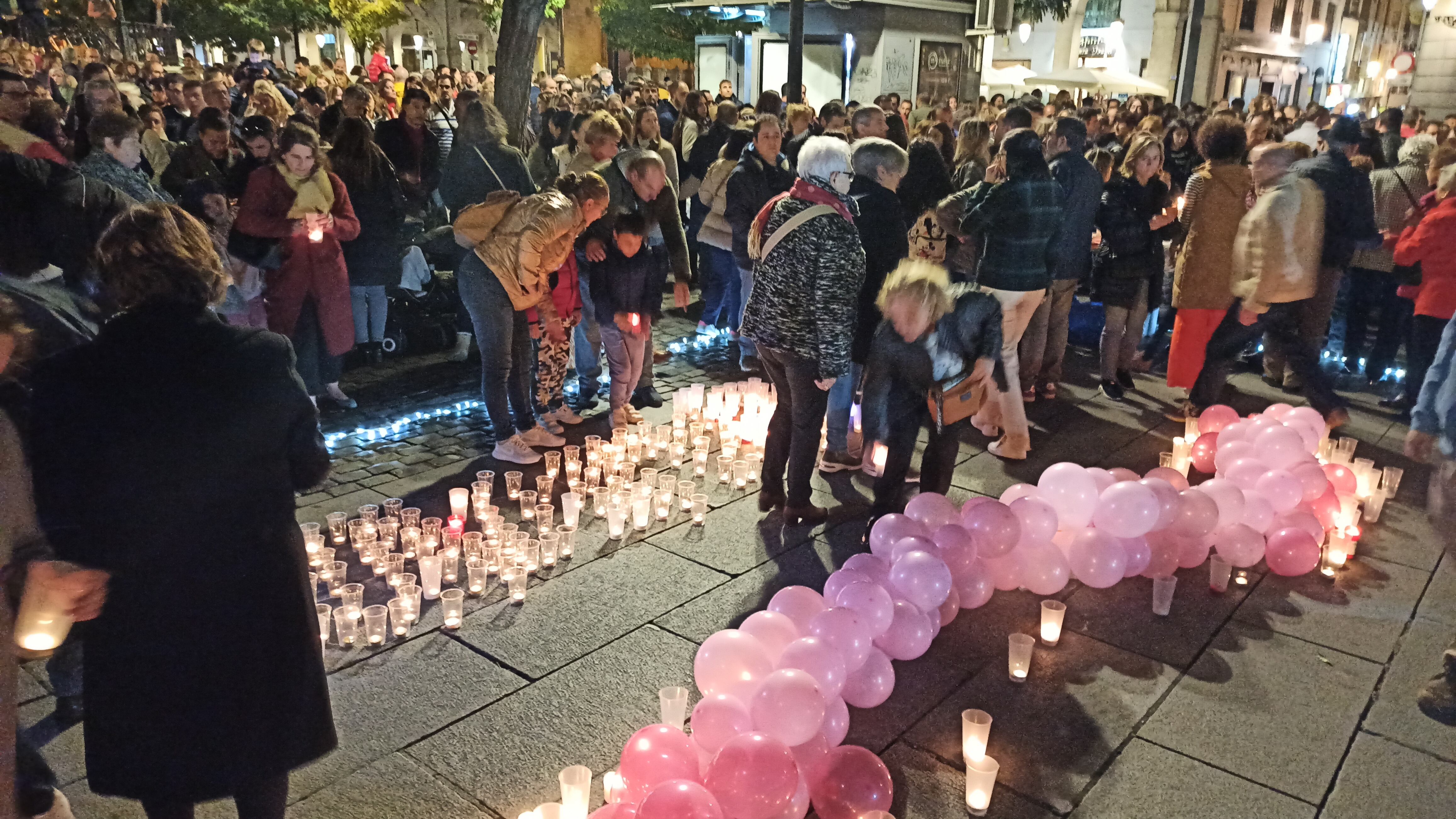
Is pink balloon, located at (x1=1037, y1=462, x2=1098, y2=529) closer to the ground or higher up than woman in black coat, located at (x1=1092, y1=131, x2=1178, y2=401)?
closer to the ground

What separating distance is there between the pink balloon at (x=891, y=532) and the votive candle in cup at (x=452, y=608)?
181 centimetres

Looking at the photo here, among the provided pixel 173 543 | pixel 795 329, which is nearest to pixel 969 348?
pixel 795 329

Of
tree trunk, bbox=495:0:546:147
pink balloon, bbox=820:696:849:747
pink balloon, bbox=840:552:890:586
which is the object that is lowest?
pink balloon, bbox=820:696:849:747

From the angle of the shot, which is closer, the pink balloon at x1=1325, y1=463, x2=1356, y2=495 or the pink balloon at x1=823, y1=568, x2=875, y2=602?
the pink balloon at x1=823, y1=568, x2=875, y2=602

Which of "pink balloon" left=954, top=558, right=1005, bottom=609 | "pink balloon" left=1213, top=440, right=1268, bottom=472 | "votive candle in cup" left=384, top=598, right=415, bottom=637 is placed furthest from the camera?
"pink balloon" left=1213, top=440, right=1268, bottom=472

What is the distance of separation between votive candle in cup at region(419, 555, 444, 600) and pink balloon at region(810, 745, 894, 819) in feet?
6.97

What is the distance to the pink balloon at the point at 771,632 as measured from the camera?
11.2 feet

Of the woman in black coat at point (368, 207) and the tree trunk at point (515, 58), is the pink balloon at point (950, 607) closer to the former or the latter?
the woman in black coat at point (368, 207)

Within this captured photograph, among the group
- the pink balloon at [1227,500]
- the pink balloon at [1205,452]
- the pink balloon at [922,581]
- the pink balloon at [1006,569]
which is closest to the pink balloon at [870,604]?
the pink balloon at [922,581]

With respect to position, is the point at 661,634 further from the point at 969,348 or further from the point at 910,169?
the point at 910,169

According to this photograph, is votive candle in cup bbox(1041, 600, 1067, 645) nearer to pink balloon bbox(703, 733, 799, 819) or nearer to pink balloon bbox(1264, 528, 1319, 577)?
pink balloon bbox(1264, 528, 1319, 577)

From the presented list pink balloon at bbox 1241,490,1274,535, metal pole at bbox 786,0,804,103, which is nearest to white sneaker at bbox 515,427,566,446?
pink balloon at bbox 1241,490,1274,535

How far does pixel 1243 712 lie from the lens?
3713 mm

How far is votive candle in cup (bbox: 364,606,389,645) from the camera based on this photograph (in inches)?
156
